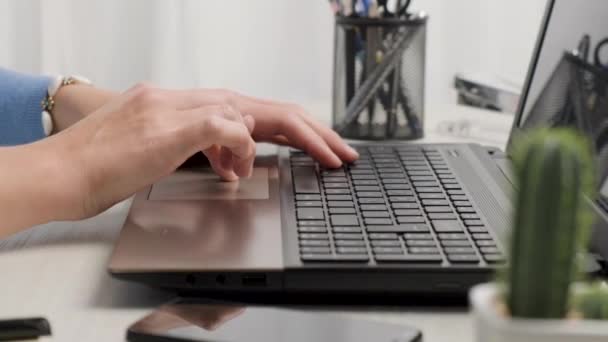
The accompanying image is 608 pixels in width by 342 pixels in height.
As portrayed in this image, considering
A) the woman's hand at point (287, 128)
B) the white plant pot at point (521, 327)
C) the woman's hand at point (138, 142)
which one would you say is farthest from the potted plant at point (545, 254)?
the woman's hand at point (287, 128)

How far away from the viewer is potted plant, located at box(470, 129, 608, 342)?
1.06 ft

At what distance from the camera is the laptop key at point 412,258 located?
2.01 ft

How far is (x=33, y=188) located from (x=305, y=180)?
255mm

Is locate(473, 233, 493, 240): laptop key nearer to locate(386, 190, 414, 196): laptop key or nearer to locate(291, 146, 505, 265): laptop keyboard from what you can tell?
locate(291, 146, 505, 265): laptop keyboard

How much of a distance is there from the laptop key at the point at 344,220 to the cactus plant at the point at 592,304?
34cm

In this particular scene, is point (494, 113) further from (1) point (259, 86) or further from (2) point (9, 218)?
(2) point (9, 218)

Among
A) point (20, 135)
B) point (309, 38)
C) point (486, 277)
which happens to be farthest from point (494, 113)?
point (486, 277)

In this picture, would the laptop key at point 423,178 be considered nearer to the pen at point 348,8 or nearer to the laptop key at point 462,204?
the laptop key at point 462,204

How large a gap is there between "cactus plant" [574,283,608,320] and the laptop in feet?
0.38

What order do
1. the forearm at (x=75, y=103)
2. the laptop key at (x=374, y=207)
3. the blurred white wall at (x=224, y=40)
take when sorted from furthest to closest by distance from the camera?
the blurred white wall at (x=224, y=40)
the forearm at (x=75, y=103)
the laptop key at (x=374, y=207)

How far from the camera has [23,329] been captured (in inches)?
21.7

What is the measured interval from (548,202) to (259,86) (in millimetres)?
1411

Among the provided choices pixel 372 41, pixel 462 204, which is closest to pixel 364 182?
pixel 462 204

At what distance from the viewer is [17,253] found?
739 millimetres
